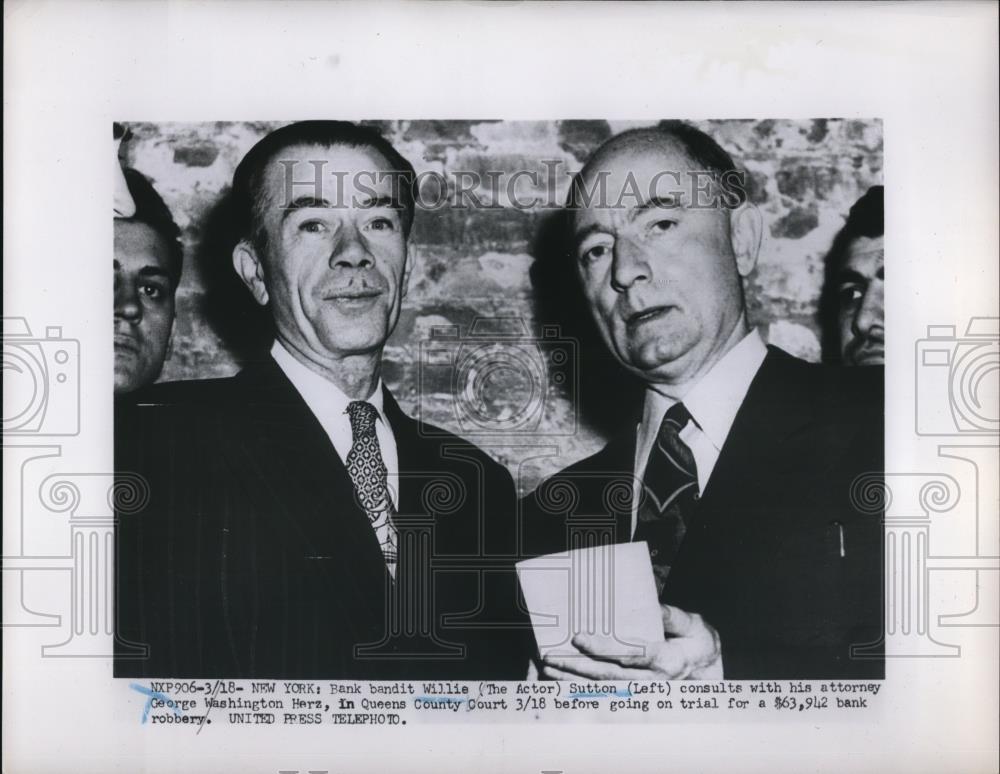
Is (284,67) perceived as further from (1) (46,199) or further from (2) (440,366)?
(2) (440,366)

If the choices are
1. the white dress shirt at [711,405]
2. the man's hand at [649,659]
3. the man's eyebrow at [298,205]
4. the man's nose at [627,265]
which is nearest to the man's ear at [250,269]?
the man's eyebrow at [298,205]

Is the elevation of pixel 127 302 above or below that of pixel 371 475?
above

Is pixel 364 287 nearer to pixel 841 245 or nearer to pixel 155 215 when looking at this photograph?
pixel 155 215

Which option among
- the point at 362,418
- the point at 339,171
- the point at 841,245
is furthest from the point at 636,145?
the point at 362,418

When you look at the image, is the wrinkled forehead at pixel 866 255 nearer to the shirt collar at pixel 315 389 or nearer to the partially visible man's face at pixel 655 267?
the partially visible man's face at pixel 655 267

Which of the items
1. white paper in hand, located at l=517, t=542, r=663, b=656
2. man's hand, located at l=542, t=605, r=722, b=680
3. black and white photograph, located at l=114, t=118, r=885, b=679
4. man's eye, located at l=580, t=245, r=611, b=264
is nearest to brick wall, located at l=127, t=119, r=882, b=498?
black and white photograph, located at l=114, t=118, r=885, b=679

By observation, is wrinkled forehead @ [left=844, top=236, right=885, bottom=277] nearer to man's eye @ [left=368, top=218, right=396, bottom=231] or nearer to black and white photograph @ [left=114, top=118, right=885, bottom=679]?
black and white photograph @ [left=114, top=118, right=885, bottom=679]

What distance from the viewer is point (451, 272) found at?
282 centimetres

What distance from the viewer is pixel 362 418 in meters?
2.86

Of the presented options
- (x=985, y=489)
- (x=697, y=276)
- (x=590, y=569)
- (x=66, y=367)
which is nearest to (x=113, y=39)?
(x=66, y=367)

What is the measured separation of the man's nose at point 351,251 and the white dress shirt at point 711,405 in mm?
975

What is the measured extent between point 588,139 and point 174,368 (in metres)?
1.47

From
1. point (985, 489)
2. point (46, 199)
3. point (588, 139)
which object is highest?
point (588, 139)

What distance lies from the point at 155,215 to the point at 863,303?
223cm
